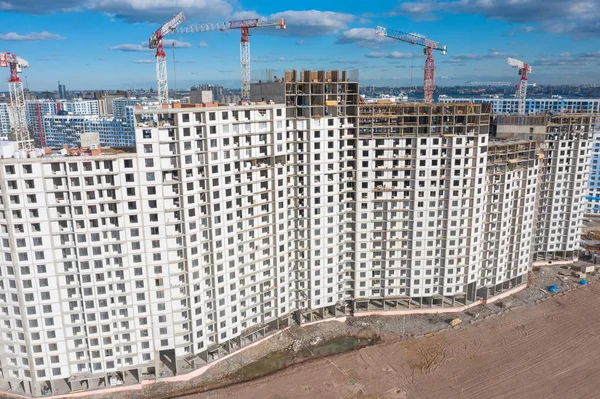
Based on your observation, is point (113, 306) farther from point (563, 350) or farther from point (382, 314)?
point (563, 350)

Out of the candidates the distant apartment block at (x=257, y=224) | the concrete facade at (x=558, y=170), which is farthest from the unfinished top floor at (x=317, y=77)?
the concrete facade at (x=558, y=170)

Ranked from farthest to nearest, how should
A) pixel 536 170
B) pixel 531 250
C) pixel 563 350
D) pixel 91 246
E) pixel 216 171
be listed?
1. pixel 531 250
2. pixel 536 170
3. pixel 563 350
4. pixel 216 171
5. pixel 91 246

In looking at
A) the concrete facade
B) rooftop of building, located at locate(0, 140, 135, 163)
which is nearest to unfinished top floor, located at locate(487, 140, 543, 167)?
the concrete facade

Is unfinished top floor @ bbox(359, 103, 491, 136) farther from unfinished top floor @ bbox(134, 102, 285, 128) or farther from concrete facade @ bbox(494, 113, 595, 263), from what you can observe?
concrete facade @ bbox(494, 113, 595, 263)

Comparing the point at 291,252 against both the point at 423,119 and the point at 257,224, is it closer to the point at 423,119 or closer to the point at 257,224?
the point at 257,224

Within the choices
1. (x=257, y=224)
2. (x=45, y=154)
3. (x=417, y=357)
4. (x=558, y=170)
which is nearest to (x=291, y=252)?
(x=257, y=224)

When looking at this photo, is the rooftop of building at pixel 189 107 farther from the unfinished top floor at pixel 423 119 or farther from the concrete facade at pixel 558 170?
the concrete facade at pixel 558 170

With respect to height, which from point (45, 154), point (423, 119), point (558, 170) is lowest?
point (558, 170)

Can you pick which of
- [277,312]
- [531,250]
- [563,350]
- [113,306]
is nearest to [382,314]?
[277,312]
